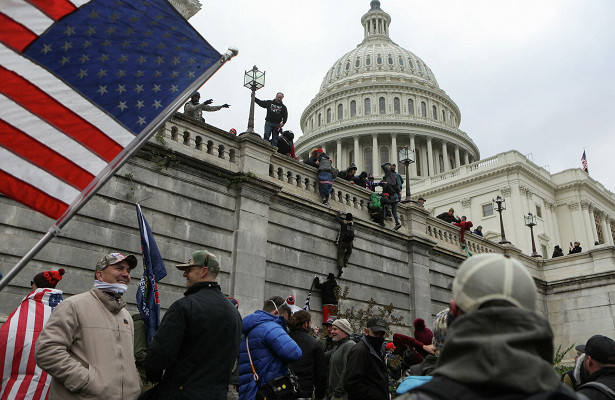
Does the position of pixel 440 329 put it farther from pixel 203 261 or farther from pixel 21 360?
pixel 21 360

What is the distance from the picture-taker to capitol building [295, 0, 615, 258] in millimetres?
57250

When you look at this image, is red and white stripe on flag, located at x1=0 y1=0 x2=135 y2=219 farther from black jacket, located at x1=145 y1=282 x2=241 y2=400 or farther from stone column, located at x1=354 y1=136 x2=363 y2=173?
stone column, located at x1=354 y1=136 x2=363 y2=173

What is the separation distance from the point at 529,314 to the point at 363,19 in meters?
112

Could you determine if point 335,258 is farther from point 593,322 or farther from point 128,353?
point 593,322

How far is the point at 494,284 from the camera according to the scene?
2105 millimetres

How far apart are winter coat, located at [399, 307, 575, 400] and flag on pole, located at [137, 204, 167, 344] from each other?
17.2 ft

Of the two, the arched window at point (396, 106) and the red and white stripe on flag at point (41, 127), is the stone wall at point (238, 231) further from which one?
the arched window at point (396, 106)

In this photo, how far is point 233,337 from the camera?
466cm

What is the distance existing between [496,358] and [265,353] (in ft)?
15.1

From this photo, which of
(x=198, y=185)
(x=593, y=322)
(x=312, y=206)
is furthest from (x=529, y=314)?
(x=593, y=322)

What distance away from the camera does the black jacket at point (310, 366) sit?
6.99 m

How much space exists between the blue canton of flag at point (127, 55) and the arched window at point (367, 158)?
243 ft

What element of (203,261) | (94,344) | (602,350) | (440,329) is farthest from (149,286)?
(602,350)

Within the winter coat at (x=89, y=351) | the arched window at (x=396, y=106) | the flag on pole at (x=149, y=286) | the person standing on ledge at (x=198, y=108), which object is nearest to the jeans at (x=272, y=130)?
the person standing on ledge at (x=198, y=108)
